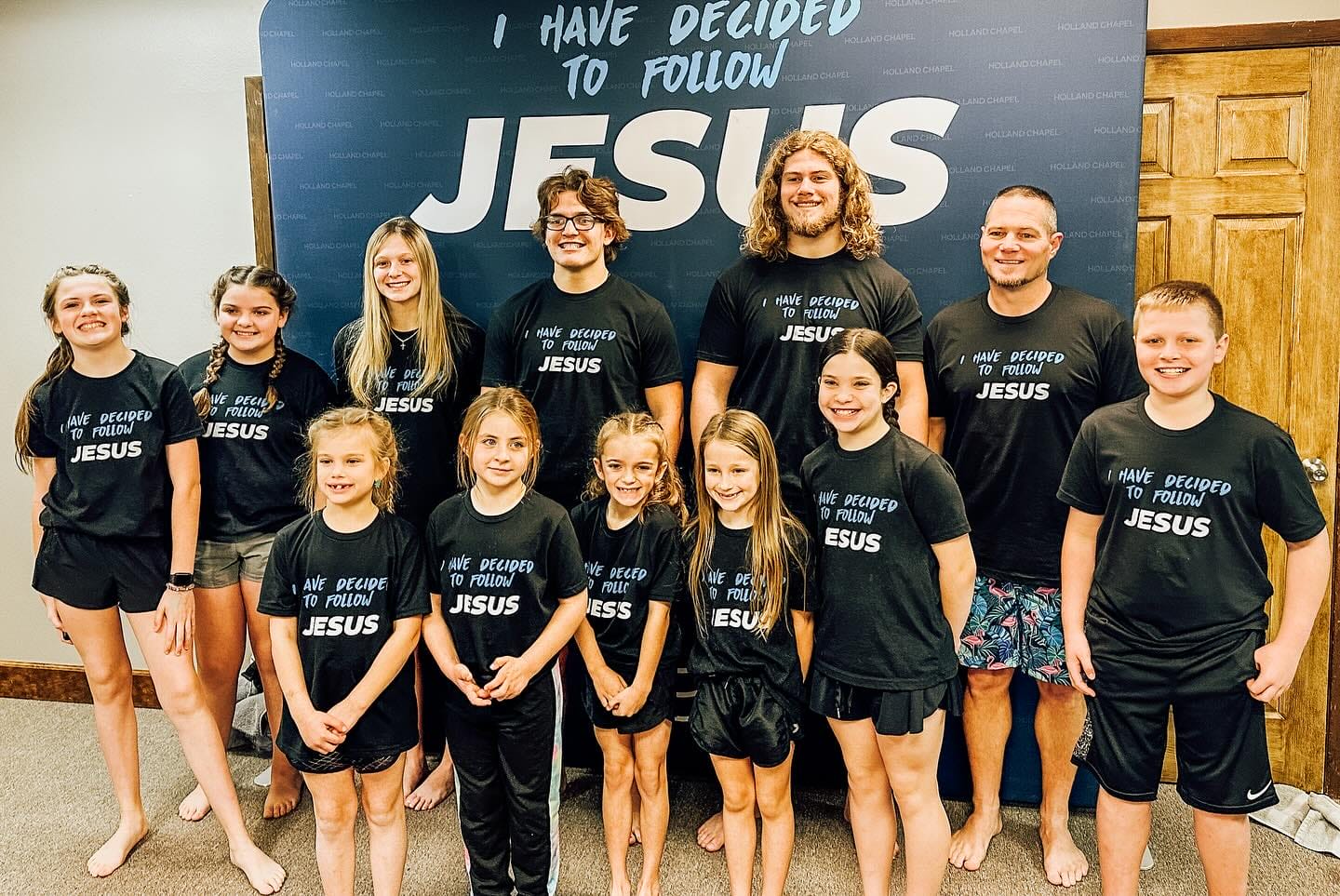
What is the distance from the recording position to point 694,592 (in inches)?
80.7

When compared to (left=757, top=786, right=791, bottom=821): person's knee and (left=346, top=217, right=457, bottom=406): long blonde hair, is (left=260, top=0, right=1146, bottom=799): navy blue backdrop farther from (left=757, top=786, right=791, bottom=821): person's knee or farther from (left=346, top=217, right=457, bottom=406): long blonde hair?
(left=757, top=786, right=791, bottom=821): person's knee

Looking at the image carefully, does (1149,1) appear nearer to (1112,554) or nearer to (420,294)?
(1112,554)

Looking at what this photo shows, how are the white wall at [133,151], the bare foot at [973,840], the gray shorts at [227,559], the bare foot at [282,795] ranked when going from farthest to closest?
the white wall at [133,151] < the bare foot at [282,795] < the gray shorts at [227,559] < the bare foot at [973,840]

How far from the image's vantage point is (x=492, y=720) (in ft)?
6.46

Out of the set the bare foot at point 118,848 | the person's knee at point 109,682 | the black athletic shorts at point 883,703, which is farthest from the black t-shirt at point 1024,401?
the bare foot at point 118,848

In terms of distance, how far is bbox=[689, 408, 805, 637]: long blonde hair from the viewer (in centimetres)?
196

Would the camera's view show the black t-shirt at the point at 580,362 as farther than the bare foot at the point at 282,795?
No

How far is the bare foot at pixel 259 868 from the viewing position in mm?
2248

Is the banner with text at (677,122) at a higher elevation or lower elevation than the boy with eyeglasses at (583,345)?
higher

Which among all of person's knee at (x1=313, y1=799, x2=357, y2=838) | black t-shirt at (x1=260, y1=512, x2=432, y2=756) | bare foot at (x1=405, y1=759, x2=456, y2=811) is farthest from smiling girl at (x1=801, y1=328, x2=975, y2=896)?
bare foot at (x1=405, y1=759, x2=456, y2=811)

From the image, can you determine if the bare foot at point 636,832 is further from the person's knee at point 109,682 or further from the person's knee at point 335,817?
the person's knee at point 109,682

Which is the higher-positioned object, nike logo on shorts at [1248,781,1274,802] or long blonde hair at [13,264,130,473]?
long blonde hair at [13,264,130,473]

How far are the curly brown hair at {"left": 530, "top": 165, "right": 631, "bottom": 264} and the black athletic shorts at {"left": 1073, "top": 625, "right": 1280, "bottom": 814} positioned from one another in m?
1.53

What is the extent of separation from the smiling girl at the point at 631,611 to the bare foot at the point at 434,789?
75cm
